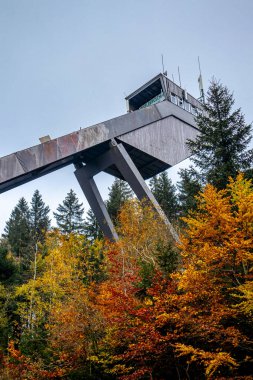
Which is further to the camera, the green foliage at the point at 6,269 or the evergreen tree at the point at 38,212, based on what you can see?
the evergreen tree at the point at 38,212

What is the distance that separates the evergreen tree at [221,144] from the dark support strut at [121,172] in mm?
4109

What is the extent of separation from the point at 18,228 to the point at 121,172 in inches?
1201

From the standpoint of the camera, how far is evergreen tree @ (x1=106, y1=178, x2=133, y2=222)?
3906 cm

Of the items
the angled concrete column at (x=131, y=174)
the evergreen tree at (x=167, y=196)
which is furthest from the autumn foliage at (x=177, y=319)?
the evergreen tree at (x=167, y=196)

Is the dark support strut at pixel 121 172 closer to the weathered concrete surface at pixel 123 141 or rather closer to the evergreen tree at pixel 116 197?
the weathered concrete surface at pixel 123 141

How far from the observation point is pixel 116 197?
41750 millimetres

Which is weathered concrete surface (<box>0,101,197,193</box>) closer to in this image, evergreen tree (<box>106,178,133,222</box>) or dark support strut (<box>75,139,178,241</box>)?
dark support strut (<box>75,139,178,241</box>)

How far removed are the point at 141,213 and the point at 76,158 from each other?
5.71 meters

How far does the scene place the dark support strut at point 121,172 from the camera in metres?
19.9

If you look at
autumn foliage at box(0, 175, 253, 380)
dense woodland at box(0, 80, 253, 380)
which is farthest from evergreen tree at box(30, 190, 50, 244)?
autumn foliage at box(0, 175, 253, 380)

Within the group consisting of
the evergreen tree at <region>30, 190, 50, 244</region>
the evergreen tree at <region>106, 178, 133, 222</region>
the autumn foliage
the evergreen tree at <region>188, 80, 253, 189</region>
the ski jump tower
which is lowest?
the autumn foliage

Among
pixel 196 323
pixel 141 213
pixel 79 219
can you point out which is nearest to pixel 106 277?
pixel 141 213

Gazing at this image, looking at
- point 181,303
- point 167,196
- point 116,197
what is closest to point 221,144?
point 181,303

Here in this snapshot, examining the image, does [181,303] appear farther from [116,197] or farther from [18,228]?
[18,228]
